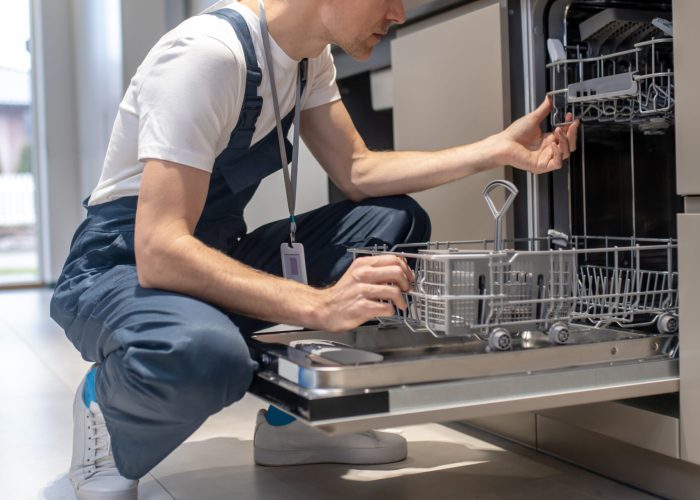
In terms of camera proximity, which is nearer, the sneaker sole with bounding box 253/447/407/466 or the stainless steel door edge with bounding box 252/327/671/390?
the stainless steel door edge with bounding box 252/327/671/390

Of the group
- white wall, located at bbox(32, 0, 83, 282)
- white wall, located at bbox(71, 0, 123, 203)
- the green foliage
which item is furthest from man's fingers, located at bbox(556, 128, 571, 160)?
the green foliage

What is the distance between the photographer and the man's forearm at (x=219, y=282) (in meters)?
1.23

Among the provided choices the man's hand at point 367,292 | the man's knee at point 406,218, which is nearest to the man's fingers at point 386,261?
the man's hand at point 367,292

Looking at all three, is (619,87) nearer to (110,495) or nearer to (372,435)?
(372,435)

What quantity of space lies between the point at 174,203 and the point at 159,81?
19 centimetres

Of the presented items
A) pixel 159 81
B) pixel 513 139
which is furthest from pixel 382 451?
pixel 159 81

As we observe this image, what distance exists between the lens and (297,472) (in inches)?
62.7

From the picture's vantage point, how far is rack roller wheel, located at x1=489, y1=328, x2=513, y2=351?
44.4 inches

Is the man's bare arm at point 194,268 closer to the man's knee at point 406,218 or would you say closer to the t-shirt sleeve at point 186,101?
the t-shirt sleeve at point 186,101

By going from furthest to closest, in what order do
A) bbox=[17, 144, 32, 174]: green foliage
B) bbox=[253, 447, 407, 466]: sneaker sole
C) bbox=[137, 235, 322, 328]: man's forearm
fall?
bbox=[17, 144, 32, 174]: green foliage → bbox=[253, 447, 407, 466]: sneaker sole → bbox=[137, 235, 322, 328]: man's forearm

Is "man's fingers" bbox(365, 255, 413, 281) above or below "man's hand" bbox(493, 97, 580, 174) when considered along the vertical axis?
below

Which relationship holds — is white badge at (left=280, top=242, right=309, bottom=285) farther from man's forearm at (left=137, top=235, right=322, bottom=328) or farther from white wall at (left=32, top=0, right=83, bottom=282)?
white wall at (left=32, top=0, right=83, bottom=282)

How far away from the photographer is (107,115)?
4809mm

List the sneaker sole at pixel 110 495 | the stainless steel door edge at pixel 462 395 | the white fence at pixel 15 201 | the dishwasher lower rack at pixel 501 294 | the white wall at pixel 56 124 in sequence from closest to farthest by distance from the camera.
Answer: the stainless steel door edge at pixel 462 395, the dishwasher lower rack at pixel 501 294, the sneaker sole at pixel 110 495, the white wall at pixel 56 124, the white fence at pixel 15 201
